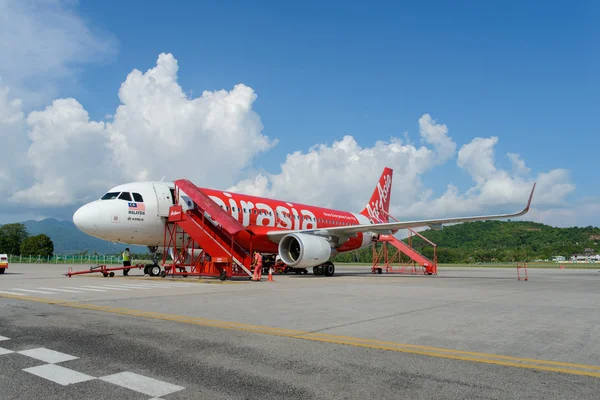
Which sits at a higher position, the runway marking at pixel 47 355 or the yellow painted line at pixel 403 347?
the runway marking at pixel 47 355

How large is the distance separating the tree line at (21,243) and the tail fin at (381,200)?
70905 mm

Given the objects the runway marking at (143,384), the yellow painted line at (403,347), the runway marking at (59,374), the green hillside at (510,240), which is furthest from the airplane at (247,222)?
the green hillside at (510,240)

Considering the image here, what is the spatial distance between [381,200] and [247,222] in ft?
56.4

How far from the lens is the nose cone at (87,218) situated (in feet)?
59.7

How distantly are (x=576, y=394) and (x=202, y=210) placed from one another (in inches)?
691

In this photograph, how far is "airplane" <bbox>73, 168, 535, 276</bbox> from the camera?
18.6 meters

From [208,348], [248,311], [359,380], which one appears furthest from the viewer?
[248,311]

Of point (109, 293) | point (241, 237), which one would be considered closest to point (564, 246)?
point (241, 237)

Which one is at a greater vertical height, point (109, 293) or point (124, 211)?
point (124, 211)

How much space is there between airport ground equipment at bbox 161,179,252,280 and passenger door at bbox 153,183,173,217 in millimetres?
285

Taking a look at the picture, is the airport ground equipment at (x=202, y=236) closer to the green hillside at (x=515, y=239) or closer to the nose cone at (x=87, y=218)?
the nose cone at (x=87, y=218)

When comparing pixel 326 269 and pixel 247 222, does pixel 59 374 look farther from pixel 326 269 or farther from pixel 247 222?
pixel 326 269

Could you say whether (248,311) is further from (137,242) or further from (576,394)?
(137,242)

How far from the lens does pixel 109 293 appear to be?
1179 centimetres
